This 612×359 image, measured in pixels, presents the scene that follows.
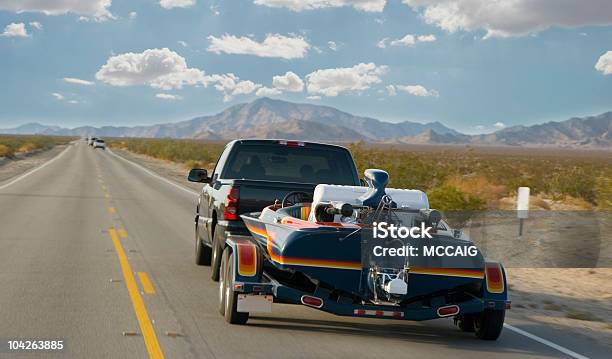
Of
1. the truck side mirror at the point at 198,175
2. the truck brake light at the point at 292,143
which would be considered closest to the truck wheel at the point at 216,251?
the truck side mirror at the point at 198,175

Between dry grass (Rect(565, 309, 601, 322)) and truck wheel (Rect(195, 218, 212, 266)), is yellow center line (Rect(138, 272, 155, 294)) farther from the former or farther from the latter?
dry grass (Rect(565, 309, 601, 322))

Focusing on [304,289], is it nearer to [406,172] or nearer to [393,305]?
[393,305]

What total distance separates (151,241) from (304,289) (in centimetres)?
827

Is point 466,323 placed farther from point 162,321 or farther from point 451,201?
point 451,201

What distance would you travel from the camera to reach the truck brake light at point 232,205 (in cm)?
989

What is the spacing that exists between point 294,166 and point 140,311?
349cm

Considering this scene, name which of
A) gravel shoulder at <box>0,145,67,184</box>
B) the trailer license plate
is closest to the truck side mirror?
the trailer license plate

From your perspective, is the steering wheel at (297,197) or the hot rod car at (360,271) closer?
the hot rod car at (360,271)

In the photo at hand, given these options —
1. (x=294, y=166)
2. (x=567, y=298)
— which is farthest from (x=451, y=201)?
(x=294, y=166)

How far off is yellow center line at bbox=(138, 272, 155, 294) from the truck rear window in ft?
5.72

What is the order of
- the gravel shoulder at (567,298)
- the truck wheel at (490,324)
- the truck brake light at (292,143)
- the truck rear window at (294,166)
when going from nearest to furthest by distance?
the truck wheel at (490,324) < the gravel shoulder at (567,298) < the truck brake light at (292,143) < the truck rear window at (294,166)

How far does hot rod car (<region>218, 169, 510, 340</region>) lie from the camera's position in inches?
287

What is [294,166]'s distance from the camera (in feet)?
37.1

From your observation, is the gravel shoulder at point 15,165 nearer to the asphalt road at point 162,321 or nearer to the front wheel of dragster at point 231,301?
the asphalt road at point 162,321
